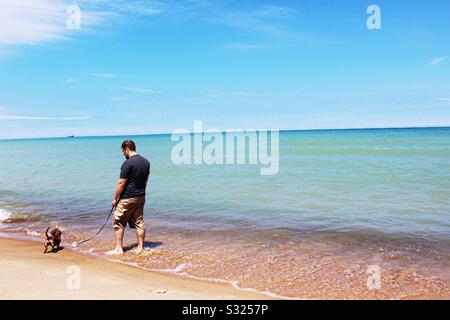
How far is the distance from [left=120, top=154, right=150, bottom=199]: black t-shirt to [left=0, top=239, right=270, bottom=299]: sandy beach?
1.33 meters

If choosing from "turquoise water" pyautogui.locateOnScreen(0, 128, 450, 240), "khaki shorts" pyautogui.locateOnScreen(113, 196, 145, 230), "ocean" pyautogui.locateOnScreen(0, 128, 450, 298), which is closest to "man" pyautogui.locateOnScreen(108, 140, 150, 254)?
"khaki shorts" pyautogui.locateOnScreen(113, 196, 145, 230)

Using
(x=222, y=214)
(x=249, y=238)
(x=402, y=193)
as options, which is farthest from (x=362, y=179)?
(x=249, y=238)

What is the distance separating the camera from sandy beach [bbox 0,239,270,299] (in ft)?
16.7

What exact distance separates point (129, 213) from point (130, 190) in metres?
→ 0.50

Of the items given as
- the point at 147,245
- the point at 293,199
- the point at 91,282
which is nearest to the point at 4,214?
the point at 147,245

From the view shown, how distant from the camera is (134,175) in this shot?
7180mm

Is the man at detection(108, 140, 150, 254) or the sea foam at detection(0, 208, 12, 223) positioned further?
the sea foam at detection(0, 208, 12, 223)

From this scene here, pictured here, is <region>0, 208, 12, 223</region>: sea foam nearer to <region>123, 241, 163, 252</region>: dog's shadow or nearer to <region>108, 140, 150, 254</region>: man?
<region>123, 241, 163, 252</region>: dog's shadow

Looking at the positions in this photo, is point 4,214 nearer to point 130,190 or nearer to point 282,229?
point 130,190

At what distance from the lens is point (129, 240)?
8664 millimetres

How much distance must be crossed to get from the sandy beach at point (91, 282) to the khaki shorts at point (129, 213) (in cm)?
80

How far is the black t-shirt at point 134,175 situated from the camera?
7.09 meters
